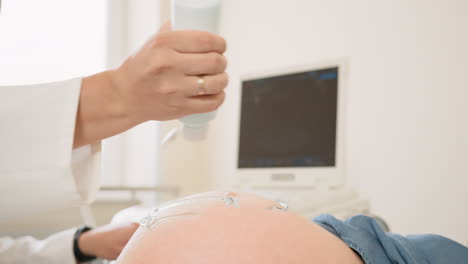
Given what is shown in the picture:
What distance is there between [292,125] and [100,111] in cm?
91

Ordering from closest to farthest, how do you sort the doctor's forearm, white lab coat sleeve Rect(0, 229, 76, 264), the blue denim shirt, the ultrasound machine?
the blue denim shirt → the doctor's forearm → white lab coat sleeve Rect(0, 229, 76, 264) → the ultrasound machine

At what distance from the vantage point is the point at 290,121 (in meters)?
1.57

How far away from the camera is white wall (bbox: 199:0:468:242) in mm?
1448

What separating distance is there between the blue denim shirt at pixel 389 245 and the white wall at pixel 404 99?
88 centimetres

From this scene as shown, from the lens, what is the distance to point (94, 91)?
72cm

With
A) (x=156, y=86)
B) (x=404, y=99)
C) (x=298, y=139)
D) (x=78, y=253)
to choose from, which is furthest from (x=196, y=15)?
(x=404, y=99)

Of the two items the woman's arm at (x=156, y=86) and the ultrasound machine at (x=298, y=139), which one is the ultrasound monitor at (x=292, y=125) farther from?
the woman's arm at (x=156, y=86)

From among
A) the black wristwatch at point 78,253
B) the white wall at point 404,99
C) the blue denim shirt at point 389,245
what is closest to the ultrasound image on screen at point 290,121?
the white wall at point 404,99

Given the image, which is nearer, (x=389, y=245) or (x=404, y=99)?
(x=389, y=245)

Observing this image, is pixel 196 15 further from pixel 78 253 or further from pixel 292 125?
pixel 292 125

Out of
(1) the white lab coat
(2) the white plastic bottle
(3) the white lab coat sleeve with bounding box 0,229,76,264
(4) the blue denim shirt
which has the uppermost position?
(2) the white plastic bottle

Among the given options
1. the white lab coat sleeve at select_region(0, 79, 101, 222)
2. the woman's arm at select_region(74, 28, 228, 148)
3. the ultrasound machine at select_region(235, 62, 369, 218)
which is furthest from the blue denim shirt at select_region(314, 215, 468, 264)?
the ultrasound machine at select_region(235, 62, 369, 218)

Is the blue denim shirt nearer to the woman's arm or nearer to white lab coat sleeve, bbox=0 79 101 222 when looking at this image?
the woman's arm

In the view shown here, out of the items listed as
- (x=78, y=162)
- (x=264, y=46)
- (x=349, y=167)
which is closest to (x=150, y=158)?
(x=264, y=46)
